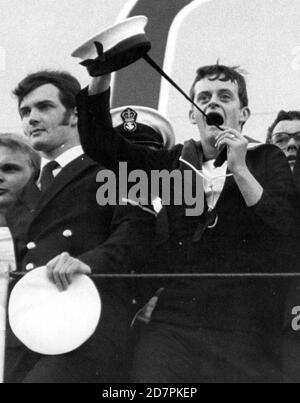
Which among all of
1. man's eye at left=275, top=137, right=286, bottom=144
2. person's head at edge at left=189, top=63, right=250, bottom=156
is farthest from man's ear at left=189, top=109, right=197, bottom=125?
man's eye at left=275, top=137, right=286, bottom=144

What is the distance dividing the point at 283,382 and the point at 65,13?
122 cm

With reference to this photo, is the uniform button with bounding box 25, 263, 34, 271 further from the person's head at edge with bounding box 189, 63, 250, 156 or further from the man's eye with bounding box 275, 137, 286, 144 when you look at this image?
the man's eye with bounding box 275, 137, 286, 144

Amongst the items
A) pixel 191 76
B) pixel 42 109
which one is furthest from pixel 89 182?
pixel 191 76

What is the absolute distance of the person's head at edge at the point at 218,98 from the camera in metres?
2.44

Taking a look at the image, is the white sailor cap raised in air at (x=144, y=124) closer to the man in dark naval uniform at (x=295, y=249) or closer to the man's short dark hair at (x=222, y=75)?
the man's short dark hair at (x=222, y=75)

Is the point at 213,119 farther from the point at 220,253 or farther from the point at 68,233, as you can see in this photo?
the point at 68,233

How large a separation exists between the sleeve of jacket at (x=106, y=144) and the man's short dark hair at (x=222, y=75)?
0.74 feet

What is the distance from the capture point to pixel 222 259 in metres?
2.40

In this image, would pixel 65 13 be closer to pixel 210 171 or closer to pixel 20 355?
pixel 210 171

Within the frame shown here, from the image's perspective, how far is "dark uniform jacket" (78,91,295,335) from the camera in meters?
2.39

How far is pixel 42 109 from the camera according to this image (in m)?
2.50

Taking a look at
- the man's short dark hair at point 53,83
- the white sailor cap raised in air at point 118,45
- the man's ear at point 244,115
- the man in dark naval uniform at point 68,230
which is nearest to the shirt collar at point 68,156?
the man in dark naval uniform at point 68,230

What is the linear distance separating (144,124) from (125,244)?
0.35m

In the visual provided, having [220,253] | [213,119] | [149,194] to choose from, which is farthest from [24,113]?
[220,253]
